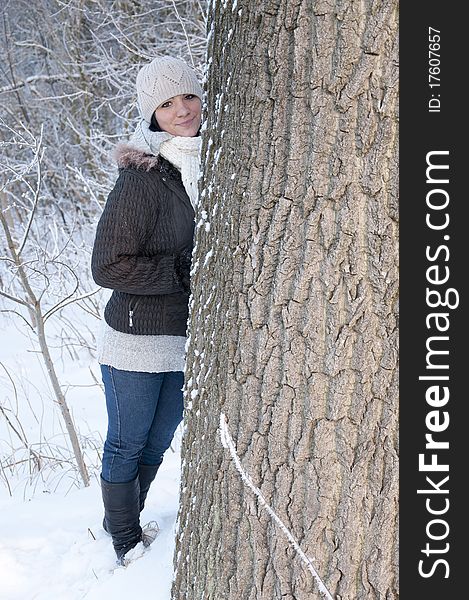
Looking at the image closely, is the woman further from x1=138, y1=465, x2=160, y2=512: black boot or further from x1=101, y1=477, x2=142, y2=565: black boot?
x1=138, y1=465, x2=160, y2=512: black boot

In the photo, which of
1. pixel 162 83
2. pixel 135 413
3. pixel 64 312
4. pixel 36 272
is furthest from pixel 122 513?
pixel 64 312

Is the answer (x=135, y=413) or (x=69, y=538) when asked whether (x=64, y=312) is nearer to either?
(x=69, y=538)

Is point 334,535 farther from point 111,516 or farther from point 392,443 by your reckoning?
point 111,516

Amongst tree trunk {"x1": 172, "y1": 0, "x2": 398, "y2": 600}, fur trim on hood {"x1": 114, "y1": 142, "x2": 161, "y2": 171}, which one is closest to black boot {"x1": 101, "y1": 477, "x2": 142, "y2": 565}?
tree trunk {"x1": 172, "y1": 0, "x2": 398, "y2": 600}

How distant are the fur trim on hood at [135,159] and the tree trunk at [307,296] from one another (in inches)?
23.9

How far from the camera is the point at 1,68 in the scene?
32.1ft

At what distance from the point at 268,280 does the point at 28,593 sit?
172cm

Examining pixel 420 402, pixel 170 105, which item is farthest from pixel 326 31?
pixel 170 105

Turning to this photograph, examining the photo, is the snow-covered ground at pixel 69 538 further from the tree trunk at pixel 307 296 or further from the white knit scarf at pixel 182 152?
the white knit scarf at pixel 182 152

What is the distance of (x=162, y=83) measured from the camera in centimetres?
226

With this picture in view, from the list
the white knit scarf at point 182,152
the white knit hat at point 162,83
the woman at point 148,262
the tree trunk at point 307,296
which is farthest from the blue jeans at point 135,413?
the white knit hat at point 162,83

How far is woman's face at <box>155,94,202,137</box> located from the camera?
7.51 feet

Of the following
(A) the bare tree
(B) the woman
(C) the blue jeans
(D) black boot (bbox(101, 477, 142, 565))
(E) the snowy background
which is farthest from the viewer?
(A) the bare tree

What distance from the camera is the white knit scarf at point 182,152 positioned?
7.23 ft
